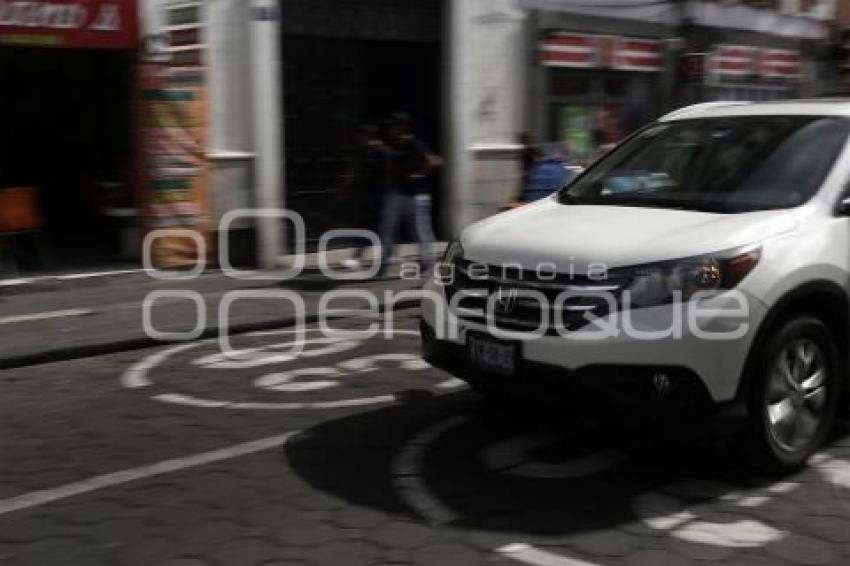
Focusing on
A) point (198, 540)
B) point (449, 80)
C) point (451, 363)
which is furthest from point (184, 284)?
point (198, 540)

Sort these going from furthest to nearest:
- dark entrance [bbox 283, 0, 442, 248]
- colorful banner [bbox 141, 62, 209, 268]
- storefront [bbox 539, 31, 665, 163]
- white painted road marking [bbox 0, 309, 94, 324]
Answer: storefront [bbox 539, 31, 665, 163] < dark entrance [bbox 283, 0, 442, 248] < colorful banner [bbox 141, 62, 209, 268] < white painted road marking [bbox 0, 309, 94, 324]

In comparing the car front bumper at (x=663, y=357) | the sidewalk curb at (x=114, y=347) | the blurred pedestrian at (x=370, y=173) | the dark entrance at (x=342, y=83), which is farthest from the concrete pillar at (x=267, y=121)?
the car front bumper at (x=663, y=357)

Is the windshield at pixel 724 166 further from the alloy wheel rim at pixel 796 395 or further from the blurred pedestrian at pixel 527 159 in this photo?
the blurred pedestrian at pixel 527 159

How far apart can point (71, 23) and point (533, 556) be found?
818cm

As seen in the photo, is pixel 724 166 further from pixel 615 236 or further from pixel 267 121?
pixel 267 121

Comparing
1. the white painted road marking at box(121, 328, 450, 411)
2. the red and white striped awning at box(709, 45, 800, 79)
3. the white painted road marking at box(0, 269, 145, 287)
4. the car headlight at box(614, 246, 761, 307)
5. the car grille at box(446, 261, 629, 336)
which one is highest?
the red and white striped awning at box(709, 45, 800, 79)

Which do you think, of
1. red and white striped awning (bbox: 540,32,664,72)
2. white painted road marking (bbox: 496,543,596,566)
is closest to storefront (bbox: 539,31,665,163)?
red and white striped awning (bbox: 540,32,664,72)

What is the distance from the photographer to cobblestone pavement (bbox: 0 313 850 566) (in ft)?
13.0

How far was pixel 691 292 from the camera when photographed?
4305mm

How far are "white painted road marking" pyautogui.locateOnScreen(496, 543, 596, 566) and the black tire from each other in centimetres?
117

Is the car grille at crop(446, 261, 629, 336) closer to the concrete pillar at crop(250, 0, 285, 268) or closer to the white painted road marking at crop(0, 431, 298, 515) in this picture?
the white painted road marking at crop(0, 431, 298, 515)

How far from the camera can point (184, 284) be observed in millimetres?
10727

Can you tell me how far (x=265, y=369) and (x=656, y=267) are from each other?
3545 millimetres

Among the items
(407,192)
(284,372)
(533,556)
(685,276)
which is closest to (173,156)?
Result: (407,192)
